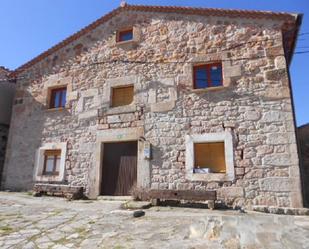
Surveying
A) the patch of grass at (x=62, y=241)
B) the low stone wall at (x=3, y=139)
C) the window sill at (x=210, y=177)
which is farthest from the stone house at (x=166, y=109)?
the patch of grass at (x=62, y=241)

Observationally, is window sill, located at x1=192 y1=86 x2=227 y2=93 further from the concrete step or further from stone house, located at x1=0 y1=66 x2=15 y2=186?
stone house, located at x1=0 y1=66 x2=15 y2=186

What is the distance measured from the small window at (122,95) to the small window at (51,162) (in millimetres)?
2648

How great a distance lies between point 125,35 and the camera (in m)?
8.89

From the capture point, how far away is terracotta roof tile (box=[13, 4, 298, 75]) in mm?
6820

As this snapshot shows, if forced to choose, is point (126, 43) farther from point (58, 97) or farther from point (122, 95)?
point (58, 97)

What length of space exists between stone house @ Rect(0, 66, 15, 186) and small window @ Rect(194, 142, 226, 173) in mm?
7862

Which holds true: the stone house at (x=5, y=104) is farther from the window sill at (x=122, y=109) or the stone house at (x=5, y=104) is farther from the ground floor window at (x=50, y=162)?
the window sill at (x=122, y=109)

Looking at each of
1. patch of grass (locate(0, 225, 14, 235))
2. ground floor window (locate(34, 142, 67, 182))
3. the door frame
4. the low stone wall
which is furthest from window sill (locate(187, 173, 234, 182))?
the low stone wall

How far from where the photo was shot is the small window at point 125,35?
878 cm

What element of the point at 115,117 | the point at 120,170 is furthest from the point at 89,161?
the point at 115,117

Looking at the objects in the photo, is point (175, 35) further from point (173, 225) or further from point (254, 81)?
point (173, 225)

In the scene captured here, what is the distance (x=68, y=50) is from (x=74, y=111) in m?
2.56

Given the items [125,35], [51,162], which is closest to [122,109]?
[125,35]

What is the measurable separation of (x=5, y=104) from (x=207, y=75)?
8.44 m
